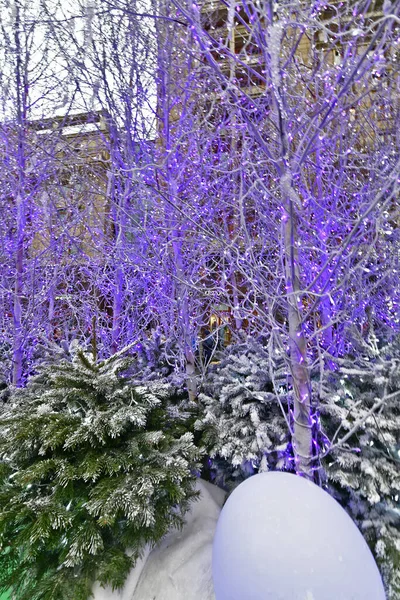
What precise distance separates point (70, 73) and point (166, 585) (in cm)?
525

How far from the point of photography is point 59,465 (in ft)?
7.35

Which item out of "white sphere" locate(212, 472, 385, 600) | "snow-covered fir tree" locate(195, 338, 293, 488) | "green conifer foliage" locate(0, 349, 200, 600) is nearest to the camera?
"white sphere" locate(212, 472, 385, 600)

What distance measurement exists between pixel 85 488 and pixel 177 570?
30.0 inches

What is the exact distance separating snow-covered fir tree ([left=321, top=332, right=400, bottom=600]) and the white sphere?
435mm

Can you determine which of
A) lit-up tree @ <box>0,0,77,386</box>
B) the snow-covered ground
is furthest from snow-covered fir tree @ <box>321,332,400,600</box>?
lit-up tree @ <box>0,0,77,386</box>

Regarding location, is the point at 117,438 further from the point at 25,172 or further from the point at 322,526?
the point at 25,172

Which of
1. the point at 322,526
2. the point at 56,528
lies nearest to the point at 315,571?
the point at 322,526

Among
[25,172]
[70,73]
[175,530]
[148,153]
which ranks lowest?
[175,530]

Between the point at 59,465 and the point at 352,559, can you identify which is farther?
the point at 59,465

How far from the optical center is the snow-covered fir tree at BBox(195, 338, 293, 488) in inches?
99.3

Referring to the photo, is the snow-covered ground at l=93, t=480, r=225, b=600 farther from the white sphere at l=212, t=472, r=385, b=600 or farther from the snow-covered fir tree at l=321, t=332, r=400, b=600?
the snow-covered fir tree at l=321, t=332, r=400, b=600

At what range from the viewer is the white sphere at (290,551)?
1.35 metres

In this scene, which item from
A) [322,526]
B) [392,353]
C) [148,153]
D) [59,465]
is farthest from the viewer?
[148,153]

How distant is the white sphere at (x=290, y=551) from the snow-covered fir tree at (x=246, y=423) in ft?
2.48
